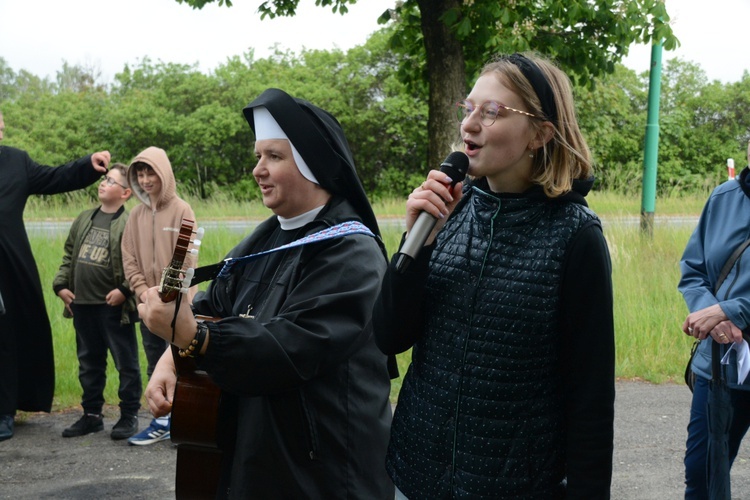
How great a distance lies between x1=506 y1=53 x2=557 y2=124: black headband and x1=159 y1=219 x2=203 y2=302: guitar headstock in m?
1.01

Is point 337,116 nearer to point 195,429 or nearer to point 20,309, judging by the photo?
point 20,309

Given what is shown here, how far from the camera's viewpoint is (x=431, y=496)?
7.66ft

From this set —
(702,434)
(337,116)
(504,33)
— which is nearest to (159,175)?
(702,434)

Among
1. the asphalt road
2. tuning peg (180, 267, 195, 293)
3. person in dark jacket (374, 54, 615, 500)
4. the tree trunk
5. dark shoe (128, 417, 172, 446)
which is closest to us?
person in dark jacket (374, 54, 615, 500)

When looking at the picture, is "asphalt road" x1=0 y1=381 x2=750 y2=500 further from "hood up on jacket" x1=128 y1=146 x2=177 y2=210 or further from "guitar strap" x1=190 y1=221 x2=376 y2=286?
"guitar strap" x1=190 y1=221 x2=376 y2=286

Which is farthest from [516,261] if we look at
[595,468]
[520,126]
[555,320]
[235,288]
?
[235,288]

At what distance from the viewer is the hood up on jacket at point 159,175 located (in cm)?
617

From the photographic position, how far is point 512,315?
2264 mm

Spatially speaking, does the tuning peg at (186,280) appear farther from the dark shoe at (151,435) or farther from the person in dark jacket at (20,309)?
the person in dark jacket at (20,309)

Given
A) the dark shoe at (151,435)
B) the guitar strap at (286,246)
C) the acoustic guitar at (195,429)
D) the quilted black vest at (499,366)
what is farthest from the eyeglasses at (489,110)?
the dark shoe at (151,435)

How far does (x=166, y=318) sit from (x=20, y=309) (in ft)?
15.1

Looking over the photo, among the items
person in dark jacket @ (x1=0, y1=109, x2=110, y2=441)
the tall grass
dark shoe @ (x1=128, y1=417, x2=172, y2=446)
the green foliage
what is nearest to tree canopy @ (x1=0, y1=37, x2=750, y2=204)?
the green foliage

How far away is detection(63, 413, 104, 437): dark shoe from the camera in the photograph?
6.33m

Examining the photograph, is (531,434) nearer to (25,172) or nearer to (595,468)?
(595,468)
